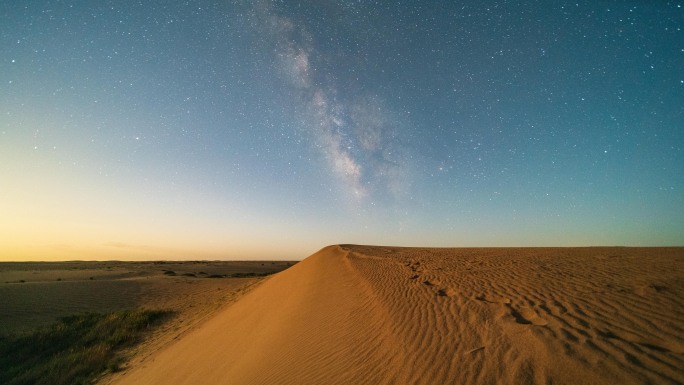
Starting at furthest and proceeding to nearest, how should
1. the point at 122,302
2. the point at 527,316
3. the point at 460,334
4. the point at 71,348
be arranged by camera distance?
the point at 122,302
the point at 71,348
the point at 527,316
the point at 460,334

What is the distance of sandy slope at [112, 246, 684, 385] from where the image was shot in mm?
4191

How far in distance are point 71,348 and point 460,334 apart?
13853 mm

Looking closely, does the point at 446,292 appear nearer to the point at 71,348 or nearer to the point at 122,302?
the point at 71,348

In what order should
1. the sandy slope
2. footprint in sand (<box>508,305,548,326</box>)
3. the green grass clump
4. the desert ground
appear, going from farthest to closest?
the desert ground
the green grass clump
footprint in sand (<box>508,305,548,326</box>)
the sandy slope

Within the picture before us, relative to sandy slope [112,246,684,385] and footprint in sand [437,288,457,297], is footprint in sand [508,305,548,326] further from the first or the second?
footprint in sand [437,288,457,297]

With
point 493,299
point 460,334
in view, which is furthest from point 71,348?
point 493,299

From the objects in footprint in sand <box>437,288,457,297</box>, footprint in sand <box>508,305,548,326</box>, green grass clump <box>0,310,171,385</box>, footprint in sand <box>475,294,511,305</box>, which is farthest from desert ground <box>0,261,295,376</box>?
footprint in sand <box>508,305,548,326</box>

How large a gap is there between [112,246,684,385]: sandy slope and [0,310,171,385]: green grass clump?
187 cm

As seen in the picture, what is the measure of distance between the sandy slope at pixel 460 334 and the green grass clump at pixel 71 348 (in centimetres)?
187

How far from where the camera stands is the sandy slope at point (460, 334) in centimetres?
419

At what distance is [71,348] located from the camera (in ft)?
37.0

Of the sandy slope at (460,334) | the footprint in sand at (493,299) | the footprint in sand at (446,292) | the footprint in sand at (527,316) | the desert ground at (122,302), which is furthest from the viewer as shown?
the desert ground at (122,302)

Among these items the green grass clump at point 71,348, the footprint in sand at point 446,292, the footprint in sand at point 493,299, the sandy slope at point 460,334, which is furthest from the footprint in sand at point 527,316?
the green grass clump at point 71,348

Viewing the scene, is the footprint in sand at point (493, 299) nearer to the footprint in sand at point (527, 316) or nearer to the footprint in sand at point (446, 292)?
the footprint in sand at point (527, 316)
